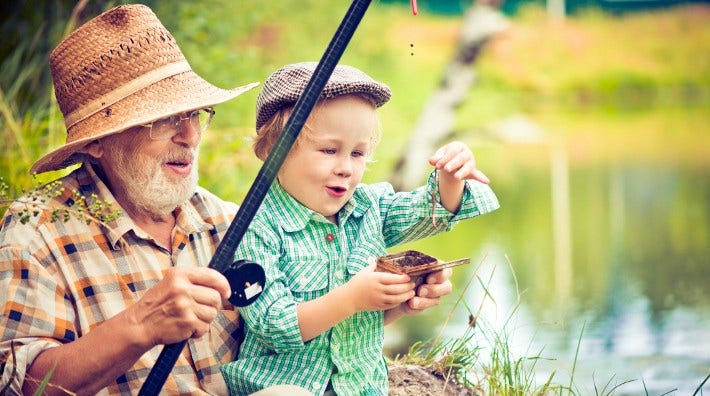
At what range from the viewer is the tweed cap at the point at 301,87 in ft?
8.68

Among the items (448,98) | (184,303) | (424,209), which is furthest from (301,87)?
(448,98)

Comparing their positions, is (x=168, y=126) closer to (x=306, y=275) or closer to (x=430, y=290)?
(x=306, y=275)

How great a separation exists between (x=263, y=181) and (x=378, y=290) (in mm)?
438

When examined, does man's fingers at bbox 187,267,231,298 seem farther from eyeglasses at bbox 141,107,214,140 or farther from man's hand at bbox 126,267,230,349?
eyeglasses at bbox 141,107,214,140

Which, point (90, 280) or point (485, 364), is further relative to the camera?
point (485, 364)

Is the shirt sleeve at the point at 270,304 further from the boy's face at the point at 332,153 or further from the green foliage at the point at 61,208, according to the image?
the green foliage at the point at 61,208

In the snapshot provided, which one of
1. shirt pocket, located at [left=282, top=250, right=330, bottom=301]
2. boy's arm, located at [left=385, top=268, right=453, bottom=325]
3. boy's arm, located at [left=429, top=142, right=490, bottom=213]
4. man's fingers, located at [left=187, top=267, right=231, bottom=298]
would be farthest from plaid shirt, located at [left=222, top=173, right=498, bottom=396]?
man's fingers, located at [left=187, top=267, right=231, bottom=298]

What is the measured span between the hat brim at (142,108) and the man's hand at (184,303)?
1.77 ft

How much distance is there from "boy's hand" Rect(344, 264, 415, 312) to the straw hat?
0.56m

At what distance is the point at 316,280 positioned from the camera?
105 inches

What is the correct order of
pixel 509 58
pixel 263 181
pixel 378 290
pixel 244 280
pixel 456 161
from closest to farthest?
1. pixel 263 181
2. pixel 244 280
3. pixel 378 290
4. pixel 456 161
5. pixel 509 58

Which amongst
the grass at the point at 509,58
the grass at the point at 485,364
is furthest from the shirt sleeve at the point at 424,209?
the grass at the point at 509,58

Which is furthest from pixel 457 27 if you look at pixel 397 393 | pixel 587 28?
pixel 397 393

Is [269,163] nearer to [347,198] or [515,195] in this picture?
[347,198]
